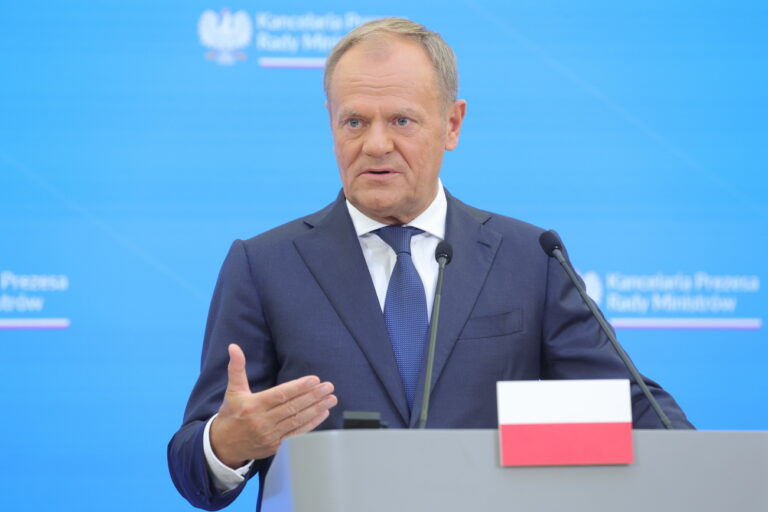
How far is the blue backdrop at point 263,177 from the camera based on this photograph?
9.80 feet

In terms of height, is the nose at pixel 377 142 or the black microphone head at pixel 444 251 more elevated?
the nose at pixel 377 142

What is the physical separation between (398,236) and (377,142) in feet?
0.74

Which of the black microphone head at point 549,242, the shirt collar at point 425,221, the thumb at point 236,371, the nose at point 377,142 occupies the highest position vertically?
the nose at point 377,142

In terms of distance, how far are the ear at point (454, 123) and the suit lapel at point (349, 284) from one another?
0.31 meters

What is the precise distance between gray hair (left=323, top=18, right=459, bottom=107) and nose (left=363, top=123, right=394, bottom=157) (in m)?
0.21

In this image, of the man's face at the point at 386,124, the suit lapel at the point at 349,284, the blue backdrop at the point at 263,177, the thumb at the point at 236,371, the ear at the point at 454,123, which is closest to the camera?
the thumb at the point at 236,371

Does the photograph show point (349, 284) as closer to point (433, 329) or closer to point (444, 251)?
point (444, 251)

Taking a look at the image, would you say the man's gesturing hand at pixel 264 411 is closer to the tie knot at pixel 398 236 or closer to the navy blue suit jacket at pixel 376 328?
the navy blue suit jacket at pixel 376 328

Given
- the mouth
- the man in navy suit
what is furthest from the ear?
the mouth

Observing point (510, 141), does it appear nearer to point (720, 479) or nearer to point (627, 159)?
point (627, 159)

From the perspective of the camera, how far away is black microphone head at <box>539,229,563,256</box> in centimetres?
201

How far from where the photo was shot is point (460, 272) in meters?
2.24

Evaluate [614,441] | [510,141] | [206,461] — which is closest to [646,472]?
[614,441]

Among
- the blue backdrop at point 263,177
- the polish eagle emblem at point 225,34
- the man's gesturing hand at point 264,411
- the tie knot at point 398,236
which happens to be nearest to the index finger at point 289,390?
the man's gesturing hand at point 264,411
